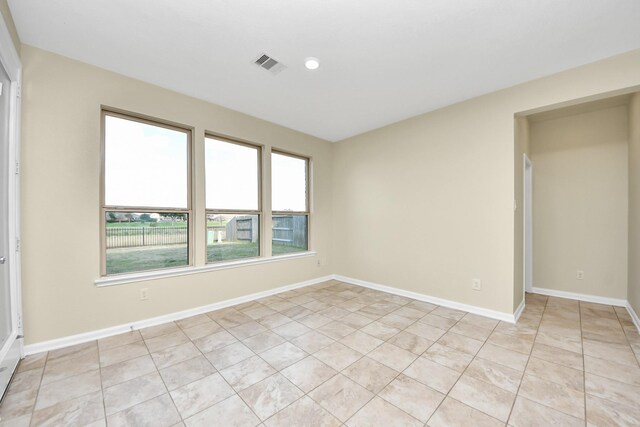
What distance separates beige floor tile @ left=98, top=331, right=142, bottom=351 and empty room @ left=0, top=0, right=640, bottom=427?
1.0 inches

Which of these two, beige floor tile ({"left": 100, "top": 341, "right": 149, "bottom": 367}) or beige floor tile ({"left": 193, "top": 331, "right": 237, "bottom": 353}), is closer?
beige floor tile ({"left": 100, "top": 341, "right": 149, "bottom": 367})

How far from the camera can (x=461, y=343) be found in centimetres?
240

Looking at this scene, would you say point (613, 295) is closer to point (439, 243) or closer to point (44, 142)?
point (439, 243)

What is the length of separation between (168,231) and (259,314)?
149 centimetres

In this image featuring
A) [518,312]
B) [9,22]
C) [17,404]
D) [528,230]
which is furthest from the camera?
[528,230]

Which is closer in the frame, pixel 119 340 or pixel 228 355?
pixel 228 355

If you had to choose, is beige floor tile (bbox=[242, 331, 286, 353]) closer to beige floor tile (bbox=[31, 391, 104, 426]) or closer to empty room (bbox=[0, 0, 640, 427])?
empty room (bbox=[0, 0, 640, 427])

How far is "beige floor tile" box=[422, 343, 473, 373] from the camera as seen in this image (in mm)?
2053

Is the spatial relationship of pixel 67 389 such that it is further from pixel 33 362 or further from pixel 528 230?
pixel 528 230

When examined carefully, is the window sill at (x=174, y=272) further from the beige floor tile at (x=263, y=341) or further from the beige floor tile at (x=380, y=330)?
the beige floor tile at (x=380, y=330)

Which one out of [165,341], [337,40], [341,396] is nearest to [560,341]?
[341,396]

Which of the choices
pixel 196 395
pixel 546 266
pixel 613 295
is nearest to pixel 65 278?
pixel 196 395

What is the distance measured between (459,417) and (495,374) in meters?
0.63

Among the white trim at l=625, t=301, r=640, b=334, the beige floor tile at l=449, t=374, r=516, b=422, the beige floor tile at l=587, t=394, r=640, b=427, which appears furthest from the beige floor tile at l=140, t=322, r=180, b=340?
the white trim at l=625, t=301, r=640, b=334
